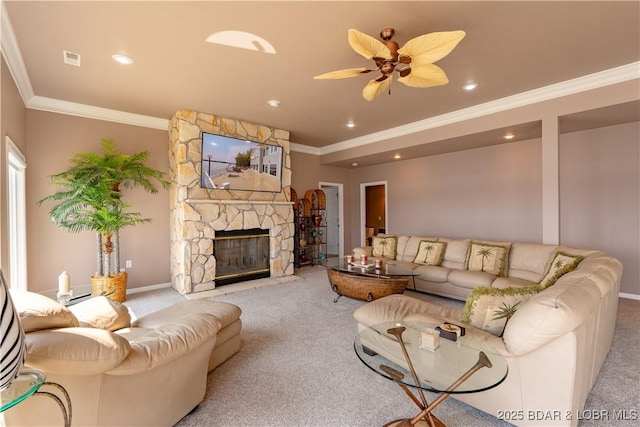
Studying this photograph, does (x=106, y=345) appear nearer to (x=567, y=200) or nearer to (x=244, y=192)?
(x=244, y=192)

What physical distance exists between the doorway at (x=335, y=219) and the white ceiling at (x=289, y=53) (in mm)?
3478

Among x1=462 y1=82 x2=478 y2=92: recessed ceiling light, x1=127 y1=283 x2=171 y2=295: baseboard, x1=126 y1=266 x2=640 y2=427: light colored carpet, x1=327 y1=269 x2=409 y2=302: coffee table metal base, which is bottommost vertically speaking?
x1=126 y1=266 x2=640 y2=427: light colored carpet

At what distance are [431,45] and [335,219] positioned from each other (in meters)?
6.09

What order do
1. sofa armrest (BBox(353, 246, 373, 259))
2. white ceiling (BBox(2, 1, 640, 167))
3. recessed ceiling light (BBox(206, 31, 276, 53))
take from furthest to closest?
sofa armrest (BBox(353, 246, 373, 259)) < recessed ceiling light (BBox(206, 31, 276, 53)) < white ceiling (BBox(2, 1, 640, 167))

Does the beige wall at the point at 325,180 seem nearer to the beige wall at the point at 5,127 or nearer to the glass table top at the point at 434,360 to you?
the beige wall at the point at 5,127

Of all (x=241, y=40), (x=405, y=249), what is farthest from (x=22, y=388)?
(x=405, y=249)

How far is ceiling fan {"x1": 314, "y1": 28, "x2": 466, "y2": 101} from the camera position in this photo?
1.92 metres

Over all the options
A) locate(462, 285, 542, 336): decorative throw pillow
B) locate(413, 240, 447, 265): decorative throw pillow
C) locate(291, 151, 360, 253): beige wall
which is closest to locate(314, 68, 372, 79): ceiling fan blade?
locate(462, 285, 542, 336): decorative throw pillow

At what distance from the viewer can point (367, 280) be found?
382 centimetres

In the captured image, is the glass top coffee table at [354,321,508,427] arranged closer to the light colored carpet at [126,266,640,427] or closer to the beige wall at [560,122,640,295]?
the light colored carpet at [126,266,640,427]

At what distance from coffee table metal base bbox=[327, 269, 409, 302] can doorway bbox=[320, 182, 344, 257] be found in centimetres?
364

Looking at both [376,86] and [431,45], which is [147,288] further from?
[431,45]

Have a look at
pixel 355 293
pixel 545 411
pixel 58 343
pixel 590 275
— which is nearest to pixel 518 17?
pixel 590 275

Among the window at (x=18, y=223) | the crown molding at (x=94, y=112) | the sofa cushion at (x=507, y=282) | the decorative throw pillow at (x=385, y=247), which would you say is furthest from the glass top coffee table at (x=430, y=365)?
the crown molding at (x=94, y=112)
